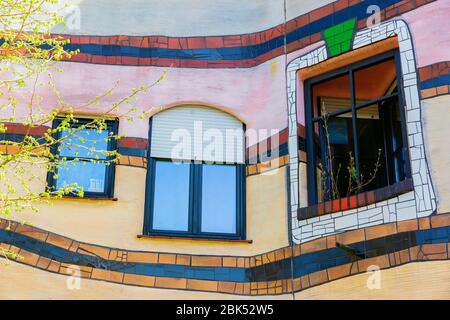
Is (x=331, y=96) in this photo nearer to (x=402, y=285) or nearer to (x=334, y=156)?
(x=334, y=156)

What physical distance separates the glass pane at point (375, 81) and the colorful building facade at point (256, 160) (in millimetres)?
22

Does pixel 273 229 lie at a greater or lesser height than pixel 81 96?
lesser

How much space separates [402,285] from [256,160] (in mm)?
2525

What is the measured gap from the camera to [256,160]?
8852 millimetres

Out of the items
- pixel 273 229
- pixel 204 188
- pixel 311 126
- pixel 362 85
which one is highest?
pixel 362 85

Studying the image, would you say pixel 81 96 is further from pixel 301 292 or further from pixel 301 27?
pixel 301 292

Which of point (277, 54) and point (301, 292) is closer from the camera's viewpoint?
point (301, 292)

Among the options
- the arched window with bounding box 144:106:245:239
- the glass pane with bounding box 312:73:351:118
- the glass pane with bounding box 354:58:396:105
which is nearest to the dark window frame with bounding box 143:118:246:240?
the arched window with bounding box 144:106:245:239

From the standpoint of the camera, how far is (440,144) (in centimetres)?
733

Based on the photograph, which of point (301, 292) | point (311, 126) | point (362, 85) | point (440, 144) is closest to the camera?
point (440, 144)

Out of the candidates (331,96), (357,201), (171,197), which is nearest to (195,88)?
(171,197)

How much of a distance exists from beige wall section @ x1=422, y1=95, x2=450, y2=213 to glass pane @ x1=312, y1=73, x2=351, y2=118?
67.8 inches
